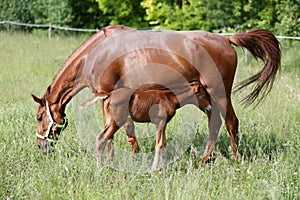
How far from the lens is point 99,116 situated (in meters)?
7.25

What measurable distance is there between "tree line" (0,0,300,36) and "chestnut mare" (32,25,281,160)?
8.01 metres

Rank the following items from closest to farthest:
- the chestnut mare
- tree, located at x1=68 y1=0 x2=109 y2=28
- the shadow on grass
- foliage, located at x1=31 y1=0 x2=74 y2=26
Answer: the chestnut mare, the shadow on grass, foliage, located at x1=31 y1=0 x2=74 y2=26, tree, located at x1=68 y1=0 x2=109 y2=28

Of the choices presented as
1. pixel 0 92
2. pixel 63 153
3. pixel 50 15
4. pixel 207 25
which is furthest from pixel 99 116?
pixel 50 15

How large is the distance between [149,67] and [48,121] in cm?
135

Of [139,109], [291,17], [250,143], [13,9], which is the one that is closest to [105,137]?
[139,109]

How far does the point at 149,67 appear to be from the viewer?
16.8ft

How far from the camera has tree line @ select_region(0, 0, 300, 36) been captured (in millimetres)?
15355

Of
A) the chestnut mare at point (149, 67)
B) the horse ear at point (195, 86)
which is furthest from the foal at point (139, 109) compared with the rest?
the chestnut mare at point (149, 67)

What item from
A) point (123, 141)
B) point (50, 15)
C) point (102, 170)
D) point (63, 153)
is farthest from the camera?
point (50, 15)

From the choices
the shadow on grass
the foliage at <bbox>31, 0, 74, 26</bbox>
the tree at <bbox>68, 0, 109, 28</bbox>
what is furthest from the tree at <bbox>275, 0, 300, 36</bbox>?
the foliage at <bbox>31, 0, 74, 26</bbox>

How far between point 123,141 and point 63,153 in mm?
868

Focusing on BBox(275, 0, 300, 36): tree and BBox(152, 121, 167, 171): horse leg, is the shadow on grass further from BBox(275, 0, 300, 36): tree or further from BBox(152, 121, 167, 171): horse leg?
BBox(275, 0, 300, 36): tree

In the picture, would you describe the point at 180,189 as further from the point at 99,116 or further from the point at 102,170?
the point at 99,116

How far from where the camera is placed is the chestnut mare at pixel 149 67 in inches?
202
